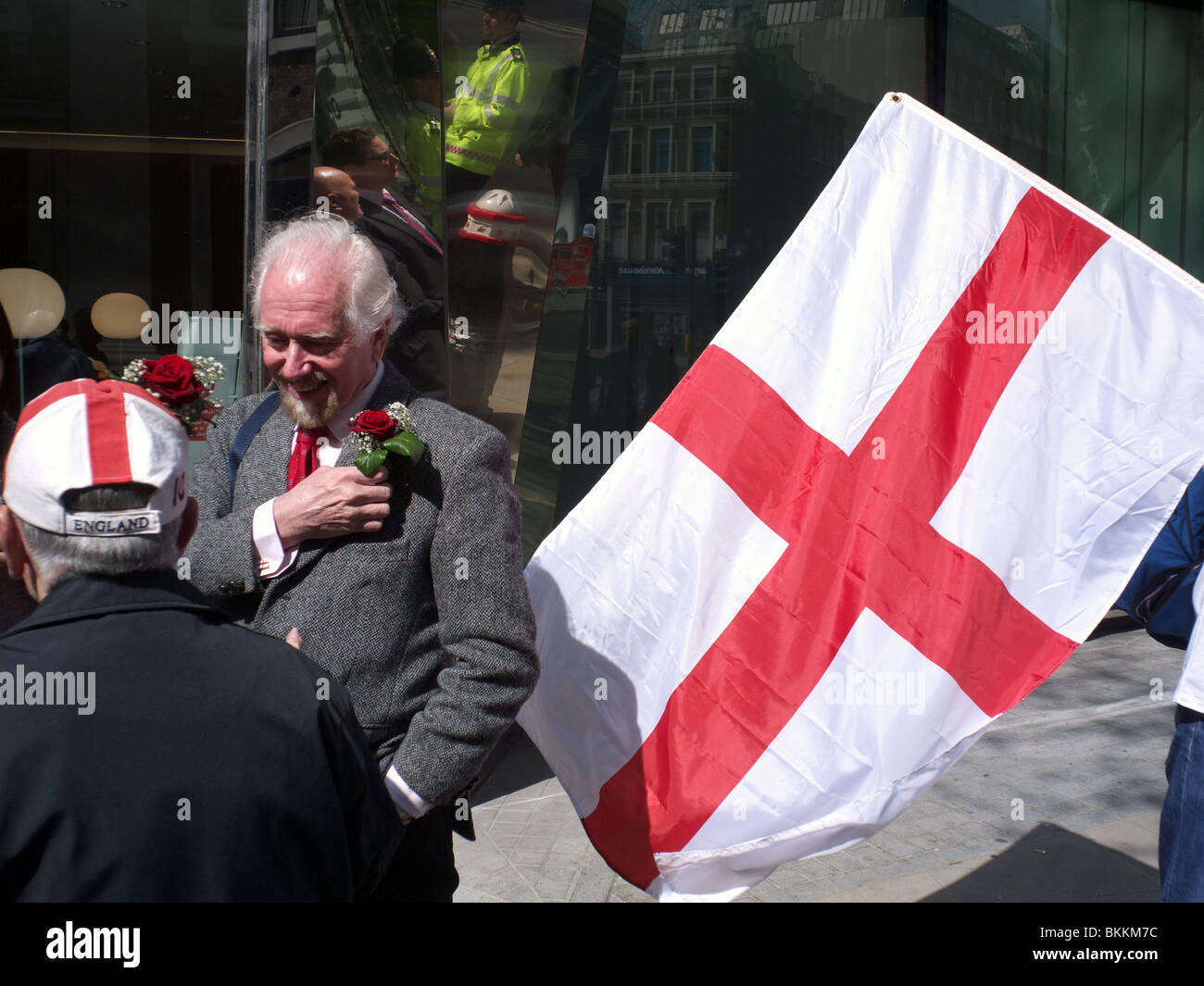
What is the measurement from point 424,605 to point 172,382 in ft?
2.15

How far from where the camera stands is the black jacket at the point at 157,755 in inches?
53.2

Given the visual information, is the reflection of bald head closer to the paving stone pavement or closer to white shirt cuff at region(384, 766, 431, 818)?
the paving stone pavement

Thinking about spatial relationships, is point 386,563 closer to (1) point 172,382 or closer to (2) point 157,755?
(1) point 172,382

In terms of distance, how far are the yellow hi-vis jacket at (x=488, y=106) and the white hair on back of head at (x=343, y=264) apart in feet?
8.76

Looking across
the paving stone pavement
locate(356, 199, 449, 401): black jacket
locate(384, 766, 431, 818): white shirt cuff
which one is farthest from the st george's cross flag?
locate(356, 199, 449, 401): black jacket

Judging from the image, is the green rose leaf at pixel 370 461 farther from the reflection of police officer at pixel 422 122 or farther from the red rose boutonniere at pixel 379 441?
the reflection of police officer at pixel 422 122

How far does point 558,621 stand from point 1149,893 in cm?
273

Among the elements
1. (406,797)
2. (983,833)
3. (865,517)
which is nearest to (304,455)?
(406,797)

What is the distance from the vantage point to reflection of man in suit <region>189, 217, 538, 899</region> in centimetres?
208

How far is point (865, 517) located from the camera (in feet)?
8.26

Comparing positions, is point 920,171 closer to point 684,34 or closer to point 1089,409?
point 1089,409

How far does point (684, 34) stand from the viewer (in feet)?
19.0

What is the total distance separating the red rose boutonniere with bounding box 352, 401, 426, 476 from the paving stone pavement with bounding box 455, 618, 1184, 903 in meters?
2.43
